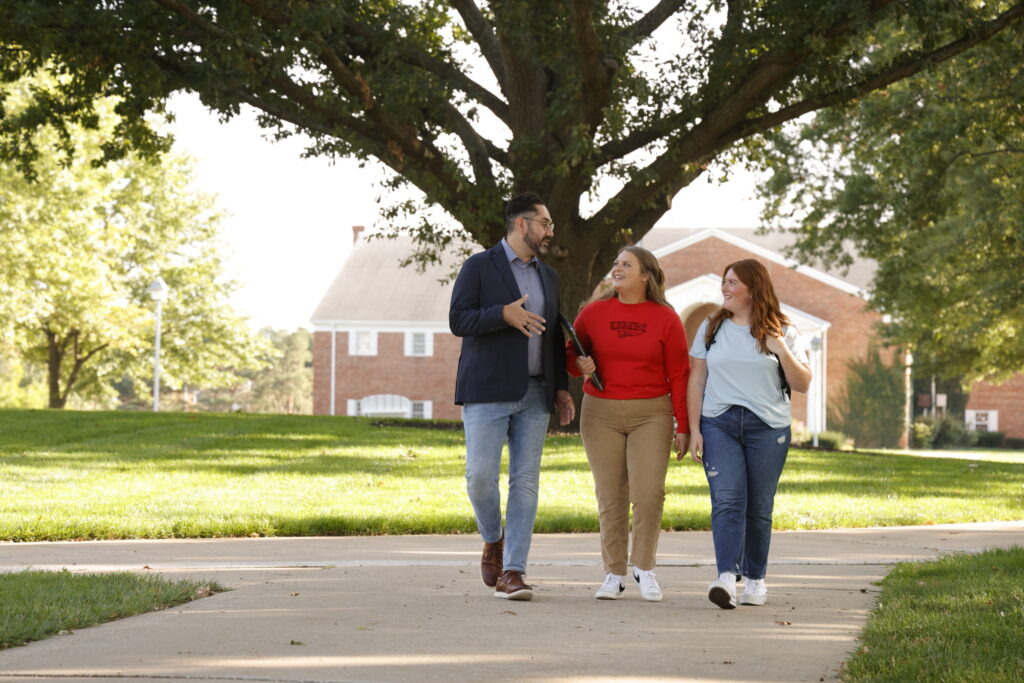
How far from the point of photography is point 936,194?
27688 millimetres

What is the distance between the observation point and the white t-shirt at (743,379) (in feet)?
22.2

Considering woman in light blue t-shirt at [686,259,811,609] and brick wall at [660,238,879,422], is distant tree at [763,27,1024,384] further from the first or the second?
woman in light blue t-shirt at [686,259,811,609]

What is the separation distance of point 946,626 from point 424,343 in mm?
46388

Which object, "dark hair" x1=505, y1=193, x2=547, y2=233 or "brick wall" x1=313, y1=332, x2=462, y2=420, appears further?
"brick wall" x1=313, y1=332, x2=462, y2=420

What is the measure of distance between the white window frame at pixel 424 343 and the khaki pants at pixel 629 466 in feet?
147

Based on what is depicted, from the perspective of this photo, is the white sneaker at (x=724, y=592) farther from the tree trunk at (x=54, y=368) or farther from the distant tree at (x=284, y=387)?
the distant tree at (x=284, y=387)

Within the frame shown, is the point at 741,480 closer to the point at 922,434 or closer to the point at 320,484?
the point at 320,484

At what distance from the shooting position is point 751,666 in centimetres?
507

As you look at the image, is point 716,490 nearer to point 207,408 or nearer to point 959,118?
point 959,118

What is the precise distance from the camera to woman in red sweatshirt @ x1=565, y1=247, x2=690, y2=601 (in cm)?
693

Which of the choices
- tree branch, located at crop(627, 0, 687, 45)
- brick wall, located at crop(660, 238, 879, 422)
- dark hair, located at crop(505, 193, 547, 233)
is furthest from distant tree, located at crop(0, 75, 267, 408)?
dark hair, located at crop(505, 193, 547, 233)

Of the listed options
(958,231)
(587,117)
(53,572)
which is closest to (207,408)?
(958,231)

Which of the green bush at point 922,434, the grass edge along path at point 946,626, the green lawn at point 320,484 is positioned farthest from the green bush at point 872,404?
the grass edge along path at point 946,626

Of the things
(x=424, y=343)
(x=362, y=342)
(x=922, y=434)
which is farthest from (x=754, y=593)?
(x=362, y=342)
